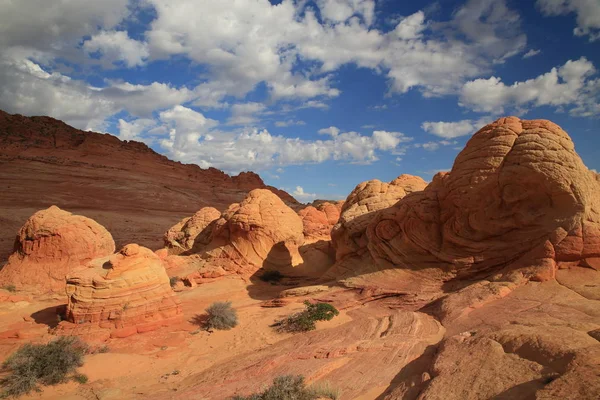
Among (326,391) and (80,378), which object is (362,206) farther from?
(80,378)

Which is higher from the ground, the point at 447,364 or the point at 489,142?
the point at 489,142

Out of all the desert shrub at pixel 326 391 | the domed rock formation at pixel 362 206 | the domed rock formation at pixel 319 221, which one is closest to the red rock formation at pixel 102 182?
the domed rock formation at pixel 319 221

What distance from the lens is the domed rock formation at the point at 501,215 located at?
8484mm

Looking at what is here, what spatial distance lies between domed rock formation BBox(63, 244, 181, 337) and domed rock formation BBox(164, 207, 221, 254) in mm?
8613

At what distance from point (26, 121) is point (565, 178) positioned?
6876cm

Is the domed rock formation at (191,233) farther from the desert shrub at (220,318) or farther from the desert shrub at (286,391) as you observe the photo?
the desert shrub at (286,391)

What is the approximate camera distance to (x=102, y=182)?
146ft

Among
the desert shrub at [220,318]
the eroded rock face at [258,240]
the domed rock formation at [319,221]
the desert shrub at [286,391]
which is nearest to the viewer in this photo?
the desert shrub at [286,391]

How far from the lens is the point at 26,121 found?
2232 inches

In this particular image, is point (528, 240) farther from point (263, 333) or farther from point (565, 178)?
point (263, 333)

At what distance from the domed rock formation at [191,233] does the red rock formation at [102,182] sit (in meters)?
6.08

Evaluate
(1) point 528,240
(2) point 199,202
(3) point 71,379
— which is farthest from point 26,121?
(1) point 528,240

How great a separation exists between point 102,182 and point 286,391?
45.9 meters

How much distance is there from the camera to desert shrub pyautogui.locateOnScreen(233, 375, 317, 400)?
5.40 meters
